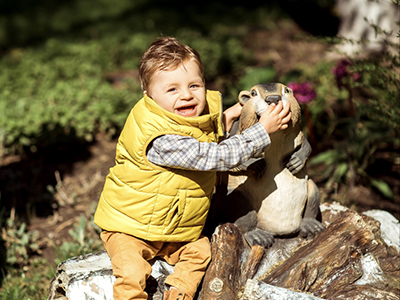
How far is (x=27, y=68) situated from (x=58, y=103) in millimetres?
1514

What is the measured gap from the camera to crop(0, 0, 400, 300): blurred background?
386cm

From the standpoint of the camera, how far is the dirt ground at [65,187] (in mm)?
4160

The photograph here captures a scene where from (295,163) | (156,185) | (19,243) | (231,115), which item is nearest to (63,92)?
(19,243)

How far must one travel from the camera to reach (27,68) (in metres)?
6.70

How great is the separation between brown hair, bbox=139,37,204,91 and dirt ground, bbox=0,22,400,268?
5.30ft

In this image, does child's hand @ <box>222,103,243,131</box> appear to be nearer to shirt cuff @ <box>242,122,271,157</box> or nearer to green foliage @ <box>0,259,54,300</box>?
shirt cuff @ <box>242,122,271,157</box>

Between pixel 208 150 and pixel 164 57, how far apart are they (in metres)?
0.57

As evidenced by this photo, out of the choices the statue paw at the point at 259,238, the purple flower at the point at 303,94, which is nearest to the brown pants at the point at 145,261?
the statue paw at the point at 259,238

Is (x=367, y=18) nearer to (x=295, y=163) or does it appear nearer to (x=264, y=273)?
(x=295, y=163)

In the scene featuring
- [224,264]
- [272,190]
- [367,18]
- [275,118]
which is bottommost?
[224,264]

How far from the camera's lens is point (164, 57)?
2377mm

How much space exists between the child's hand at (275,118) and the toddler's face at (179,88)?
0.38 meters

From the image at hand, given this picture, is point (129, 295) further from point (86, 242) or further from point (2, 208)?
point (2, 208)

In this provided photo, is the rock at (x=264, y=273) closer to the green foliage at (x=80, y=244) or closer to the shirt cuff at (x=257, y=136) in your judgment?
the shirt cuff at (x=257, y=136)
